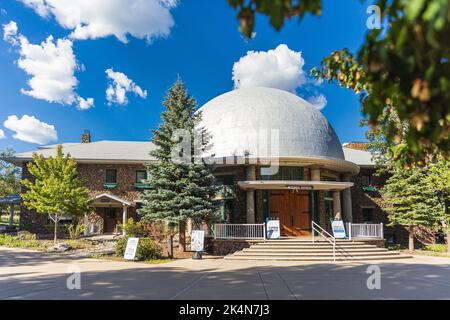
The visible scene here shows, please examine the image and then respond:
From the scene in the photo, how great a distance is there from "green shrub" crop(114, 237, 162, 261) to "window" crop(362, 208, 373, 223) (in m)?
17.5

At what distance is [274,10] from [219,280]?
29.3ft

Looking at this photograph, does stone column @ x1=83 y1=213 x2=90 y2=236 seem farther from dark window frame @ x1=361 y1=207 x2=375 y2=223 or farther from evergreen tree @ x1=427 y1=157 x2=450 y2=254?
evergreen tree @ x1=427 y1=157 x2=450 y2=254

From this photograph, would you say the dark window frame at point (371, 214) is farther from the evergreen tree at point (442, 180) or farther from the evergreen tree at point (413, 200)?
the evergreen tree at point (442, 180)

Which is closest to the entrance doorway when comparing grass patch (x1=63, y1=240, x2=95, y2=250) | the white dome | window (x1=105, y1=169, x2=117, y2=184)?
window (x1=105, y1=169, x2=117, y2=184)

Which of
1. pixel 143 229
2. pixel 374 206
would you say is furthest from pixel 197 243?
pixel 374 206

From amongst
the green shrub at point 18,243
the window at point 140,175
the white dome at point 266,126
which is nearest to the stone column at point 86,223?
the green shrub at point 18,243

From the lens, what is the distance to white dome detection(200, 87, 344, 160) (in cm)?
1978

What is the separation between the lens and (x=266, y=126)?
2044 cm

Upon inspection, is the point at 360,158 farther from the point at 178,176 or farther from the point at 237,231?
the point at 178,176

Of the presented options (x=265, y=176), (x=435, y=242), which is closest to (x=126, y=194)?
(x=265, y=176)

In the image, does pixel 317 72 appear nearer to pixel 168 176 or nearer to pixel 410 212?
pixel 168 176

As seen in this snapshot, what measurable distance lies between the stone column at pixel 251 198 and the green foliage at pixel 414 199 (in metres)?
9.06

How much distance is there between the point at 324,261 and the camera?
14.9 meters

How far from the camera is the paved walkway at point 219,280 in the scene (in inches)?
312
